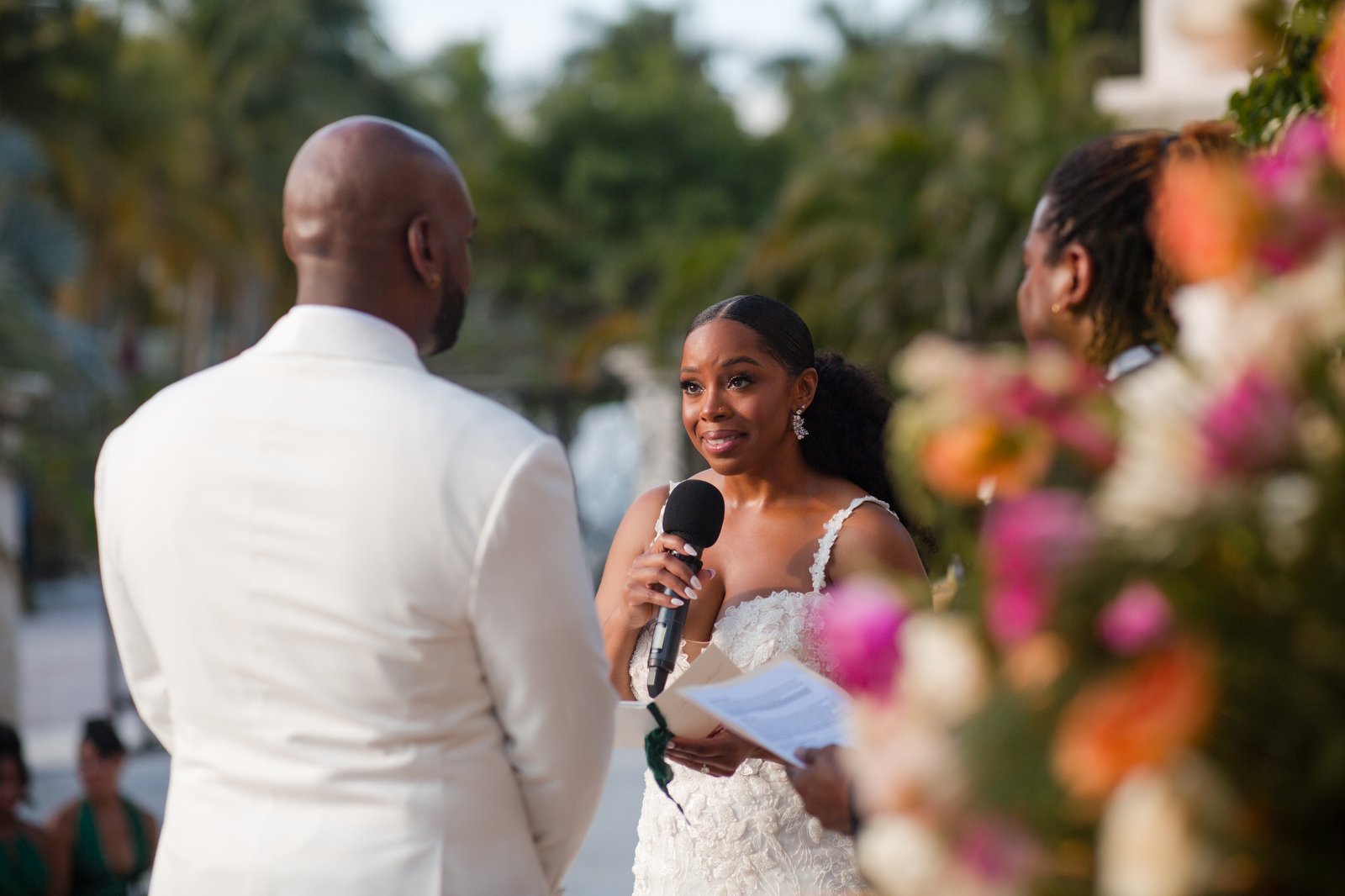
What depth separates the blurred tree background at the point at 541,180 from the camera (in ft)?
40.3

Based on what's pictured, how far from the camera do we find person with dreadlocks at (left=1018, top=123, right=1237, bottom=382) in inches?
118

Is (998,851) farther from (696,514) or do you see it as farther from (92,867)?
(92,867)

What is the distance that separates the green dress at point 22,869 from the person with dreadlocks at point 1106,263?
5107mm

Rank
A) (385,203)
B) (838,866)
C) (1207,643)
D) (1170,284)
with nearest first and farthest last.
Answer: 1. (1207,643)
2. (385,203)
3. (1170,284)
4. (838,866)

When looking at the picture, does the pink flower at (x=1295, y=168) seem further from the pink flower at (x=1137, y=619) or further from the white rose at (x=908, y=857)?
the white rose at (x=908, y=857)

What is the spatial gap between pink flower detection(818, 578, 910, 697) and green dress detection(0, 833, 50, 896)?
5.94 metres

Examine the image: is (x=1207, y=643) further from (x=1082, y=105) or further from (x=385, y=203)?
(x=1082, y=105)

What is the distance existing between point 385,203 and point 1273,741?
154 centimetres

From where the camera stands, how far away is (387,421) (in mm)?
2082

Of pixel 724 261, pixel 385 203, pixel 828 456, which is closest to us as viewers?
pixel 385 203

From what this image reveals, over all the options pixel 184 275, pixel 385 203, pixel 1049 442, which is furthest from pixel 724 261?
pixel 184 275

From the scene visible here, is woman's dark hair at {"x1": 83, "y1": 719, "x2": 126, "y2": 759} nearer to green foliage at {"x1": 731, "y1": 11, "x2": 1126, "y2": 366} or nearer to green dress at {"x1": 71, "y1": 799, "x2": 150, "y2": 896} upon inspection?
green dress at {"x1": 71, "y1": 799, "x2": 150, "y2": 896}

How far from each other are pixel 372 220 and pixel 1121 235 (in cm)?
157

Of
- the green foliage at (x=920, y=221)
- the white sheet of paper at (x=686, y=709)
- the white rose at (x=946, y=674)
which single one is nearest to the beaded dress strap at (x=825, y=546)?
the white sheet of paper at (x=686, y=709)
